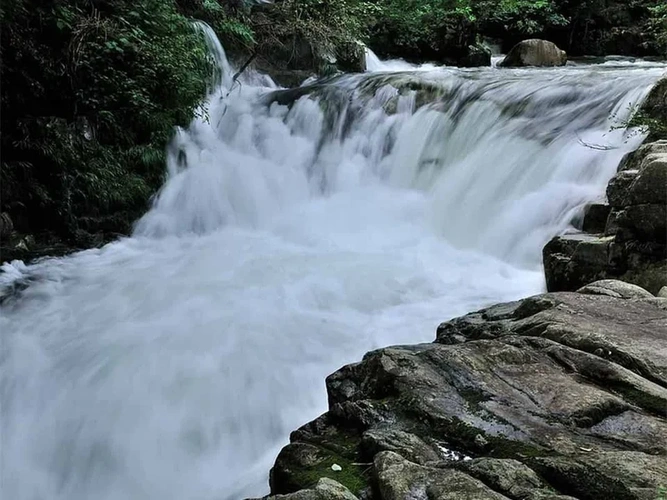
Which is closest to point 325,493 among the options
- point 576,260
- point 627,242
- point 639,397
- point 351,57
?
point 639,397

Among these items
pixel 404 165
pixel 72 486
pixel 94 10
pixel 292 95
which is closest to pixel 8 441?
pixel 72 486

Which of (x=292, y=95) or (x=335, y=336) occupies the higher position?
(x=292, y=95)

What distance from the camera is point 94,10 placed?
705cm

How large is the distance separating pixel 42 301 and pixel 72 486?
2.59m

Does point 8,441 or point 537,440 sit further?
point 8,441

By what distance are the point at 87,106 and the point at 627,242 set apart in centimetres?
630

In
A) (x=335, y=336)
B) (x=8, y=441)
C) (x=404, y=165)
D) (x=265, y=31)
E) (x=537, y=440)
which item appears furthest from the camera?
(x=265, y=31)

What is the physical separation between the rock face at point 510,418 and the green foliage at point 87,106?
521 cm

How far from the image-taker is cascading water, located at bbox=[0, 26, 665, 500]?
140 inches

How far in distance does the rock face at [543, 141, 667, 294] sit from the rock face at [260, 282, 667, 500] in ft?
2.94

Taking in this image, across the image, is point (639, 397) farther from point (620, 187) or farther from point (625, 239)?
point (620, 187)

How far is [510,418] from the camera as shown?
2145 millimetres

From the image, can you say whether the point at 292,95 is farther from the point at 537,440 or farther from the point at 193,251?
the point at 537,440

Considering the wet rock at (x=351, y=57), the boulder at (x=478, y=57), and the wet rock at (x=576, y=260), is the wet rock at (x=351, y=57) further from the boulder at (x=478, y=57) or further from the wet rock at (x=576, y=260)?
the wet rock at (x=576, y=260)
